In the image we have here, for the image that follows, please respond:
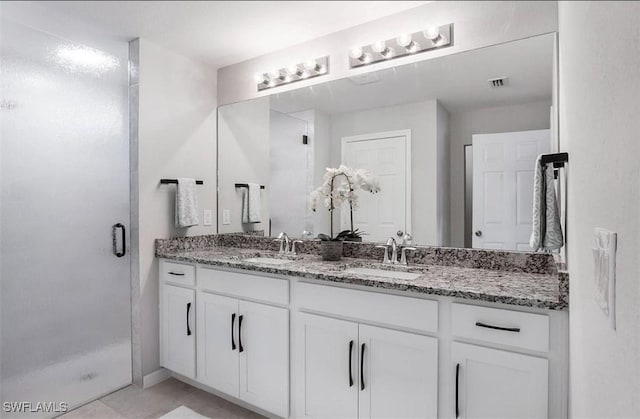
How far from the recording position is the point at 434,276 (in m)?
1.75

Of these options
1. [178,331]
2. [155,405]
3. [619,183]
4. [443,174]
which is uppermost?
[443,174]

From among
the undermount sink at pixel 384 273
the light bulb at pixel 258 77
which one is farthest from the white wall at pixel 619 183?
the light bulb at pixel 258 77

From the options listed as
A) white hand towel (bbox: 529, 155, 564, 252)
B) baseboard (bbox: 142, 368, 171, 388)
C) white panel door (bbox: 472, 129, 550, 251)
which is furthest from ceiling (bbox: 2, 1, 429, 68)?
baseboard (bbox: 142, 368, 171, 388)

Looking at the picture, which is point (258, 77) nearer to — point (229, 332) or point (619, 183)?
point (229, 332)

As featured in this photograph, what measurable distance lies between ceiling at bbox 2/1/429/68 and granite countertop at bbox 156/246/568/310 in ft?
4.59

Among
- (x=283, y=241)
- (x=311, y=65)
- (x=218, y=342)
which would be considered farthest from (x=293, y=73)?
(x=218, y=342)

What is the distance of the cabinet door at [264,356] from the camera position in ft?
6.32

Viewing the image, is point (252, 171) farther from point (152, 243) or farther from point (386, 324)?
point (386, 324)

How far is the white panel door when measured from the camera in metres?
1.87

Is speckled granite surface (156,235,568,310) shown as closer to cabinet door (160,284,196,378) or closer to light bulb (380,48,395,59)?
cabinet door (160,284,196,378)

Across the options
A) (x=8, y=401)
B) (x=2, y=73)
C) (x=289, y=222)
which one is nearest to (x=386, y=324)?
(x=289, y=222)

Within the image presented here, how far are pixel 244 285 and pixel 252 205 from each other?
95 cm

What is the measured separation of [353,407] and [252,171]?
1.82 m

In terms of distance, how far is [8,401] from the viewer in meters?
2.00
